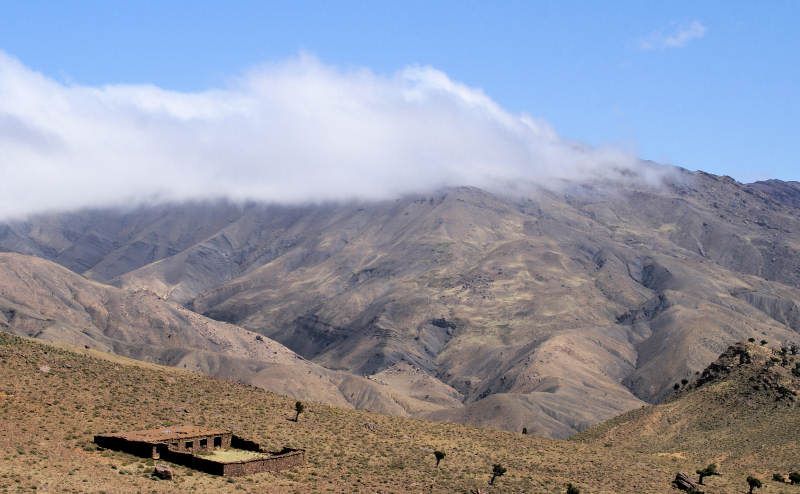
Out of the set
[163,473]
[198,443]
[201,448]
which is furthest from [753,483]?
[163,473]

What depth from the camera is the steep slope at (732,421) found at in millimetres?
98562

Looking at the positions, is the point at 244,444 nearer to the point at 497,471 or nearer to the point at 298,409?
the point at 298,409

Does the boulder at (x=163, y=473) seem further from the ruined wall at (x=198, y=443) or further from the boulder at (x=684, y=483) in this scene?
the boulder at (x=684, y=483)

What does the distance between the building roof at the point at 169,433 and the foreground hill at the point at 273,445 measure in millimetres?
2368

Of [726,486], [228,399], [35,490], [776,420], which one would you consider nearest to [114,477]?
[35,490]

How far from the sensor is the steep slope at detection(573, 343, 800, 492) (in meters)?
98.6

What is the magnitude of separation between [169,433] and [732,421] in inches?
2824

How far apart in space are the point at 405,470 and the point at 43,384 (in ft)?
96.3

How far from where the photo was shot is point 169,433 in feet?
221

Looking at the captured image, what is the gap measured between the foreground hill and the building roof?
237 cm

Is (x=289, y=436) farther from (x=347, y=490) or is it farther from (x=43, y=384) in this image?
(x=43, y=384)

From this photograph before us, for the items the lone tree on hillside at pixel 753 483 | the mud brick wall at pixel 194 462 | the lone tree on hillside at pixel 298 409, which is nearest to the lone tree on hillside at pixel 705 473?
the lone tree on hillside at pixel 753 483

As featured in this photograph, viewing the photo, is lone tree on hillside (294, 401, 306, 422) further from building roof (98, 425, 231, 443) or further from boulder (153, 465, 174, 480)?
boulder (153, 465, 174, 480)

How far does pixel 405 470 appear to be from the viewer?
73.8 m
